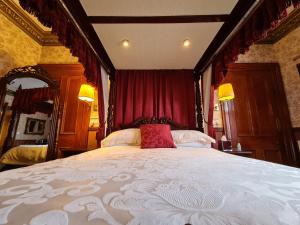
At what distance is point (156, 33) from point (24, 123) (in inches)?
83.2

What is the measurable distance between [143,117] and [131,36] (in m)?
1.26

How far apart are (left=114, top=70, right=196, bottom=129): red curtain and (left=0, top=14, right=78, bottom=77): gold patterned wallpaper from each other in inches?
48.8

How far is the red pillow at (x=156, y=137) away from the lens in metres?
1.91

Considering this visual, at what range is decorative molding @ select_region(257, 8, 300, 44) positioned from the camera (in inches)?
95.3

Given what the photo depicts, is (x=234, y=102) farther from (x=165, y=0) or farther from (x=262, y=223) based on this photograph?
(x=262, y=223)

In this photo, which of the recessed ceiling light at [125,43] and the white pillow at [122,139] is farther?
the white pillow at [122,139]

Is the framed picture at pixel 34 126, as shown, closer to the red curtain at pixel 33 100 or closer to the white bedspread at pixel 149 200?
the red curtain at pixel 33 100

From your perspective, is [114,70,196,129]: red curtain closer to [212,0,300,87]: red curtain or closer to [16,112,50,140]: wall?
[212,0,300,87]: red curtain

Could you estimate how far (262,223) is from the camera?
0.33 metres

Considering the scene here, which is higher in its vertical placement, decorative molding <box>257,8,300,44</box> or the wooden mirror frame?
decorative molding <box>257,8,300,44</box>

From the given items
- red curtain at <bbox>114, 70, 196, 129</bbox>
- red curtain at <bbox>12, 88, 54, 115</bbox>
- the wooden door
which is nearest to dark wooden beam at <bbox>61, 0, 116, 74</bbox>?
red curtain at <bbox>114, 70, 196, 129</bbox>

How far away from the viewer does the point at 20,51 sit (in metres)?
2.37

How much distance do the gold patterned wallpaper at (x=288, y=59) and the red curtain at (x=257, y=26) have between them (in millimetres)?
1494

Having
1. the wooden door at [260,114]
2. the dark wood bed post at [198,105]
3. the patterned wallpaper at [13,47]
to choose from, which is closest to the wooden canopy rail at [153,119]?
the dark wood bed post at [198,105]
